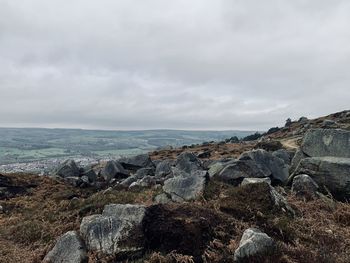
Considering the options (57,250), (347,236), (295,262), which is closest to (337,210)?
(347,236)

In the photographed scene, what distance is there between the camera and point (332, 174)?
18438 millimetres

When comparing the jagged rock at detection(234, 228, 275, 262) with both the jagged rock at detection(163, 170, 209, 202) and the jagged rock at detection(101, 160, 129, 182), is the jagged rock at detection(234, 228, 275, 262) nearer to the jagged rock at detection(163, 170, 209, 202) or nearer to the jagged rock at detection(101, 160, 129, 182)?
the jagged rock at detection(163, 170, 209, 202)

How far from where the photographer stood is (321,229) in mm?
13812

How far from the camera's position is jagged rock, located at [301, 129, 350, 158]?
22.4 metres

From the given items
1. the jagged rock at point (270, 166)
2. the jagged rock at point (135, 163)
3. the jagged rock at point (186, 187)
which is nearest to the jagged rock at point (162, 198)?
the jagged rock at point (186, 187)

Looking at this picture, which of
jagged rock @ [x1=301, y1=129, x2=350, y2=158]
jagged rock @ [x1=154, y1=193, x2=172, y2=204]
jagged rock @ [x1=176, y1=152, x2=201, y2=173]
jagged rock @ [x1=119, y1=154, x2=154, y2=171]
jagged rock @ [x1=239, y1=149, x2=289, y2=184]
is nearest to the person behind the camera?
jagged rock @ [x1=154, y1=193, x2=172, y2=204]

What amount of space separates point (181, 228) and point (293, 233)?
346 centimetres

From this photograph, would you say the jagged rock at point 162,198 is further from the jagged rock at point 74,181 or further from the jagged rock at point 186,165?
the jagged rock at point 74,181

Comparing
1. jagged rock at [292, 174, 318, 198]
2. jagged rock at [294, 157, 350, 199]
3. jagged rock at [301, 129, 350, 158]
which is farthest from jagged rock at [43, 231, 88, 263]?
jagged rock at [301, 129, 350, 158]

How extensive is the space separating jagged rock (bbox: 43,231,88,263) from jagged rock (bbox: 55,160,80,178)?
1275 inches

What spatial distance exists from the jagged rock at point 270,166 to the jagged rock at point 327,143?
1838 millimetres

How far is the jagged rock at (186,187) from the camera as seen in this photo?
17406 millimetres

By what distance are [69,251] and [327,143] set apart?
15.5m

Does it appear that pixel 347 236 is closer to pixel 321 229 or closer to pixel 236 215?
pixel 321 229
